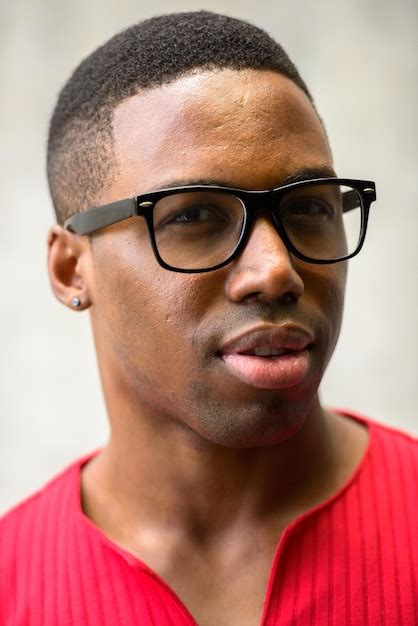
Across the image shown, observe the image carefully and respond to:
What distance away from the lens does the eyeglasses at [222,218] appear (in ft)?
3.08

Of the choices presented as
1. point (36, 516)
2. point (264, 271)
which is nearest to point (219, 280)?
point (264, 271)

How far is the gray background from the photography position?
6.13 ft

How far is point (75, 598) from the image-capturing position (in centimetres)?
105

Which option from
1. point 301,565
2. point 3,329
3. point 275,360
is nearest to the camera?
point 275,360

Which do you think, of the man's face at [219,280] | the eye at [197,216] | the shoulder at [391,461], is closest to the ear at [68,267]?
the man's face at [219,280]

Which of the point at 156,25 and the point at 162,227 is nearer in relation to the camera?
the point at 162,227

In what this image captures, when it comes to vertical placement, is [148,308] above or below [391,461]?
above

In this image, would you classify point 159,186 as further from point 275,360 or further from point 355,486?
point 355,486

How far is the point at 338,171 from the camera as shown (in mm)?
1912

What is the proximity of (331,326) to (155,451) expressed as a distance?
0.30 metres

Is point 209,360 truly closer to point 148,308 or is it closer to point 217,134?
point 148,308

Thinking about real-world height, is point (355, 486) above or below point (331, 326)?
below

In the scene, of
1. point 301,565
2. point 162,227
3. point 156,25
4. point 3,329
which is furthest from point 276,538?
point 3,329

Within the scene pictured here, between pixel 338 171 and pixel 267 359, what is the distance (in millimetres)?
1084
